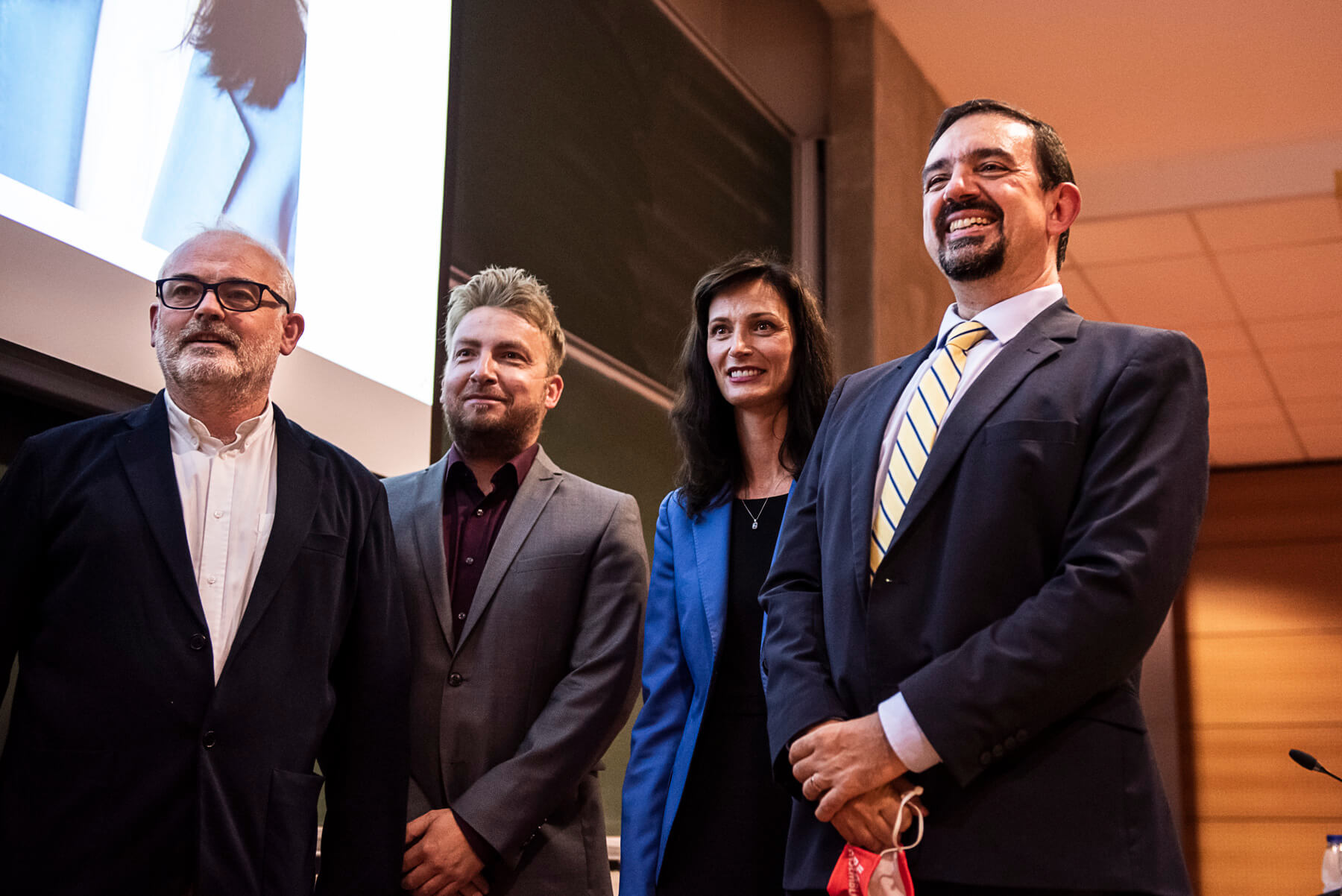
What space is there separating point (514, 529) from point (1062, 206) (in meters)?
1.05

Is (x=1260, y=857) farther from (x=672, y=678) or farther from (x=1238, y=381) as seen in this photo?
(x=672, y=678)

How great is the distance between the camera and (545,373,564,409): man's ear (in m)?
2.48

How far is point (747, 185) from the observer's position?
5.52 metres

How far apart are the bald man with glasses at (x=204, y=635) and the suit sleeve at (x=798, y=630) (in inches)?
23.6

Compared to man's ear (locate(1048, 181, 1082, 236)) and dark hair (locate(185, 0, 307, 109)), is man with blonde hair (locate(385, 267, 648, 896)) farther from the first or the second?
man's ear (locate(1048, 181, 1082, 236))

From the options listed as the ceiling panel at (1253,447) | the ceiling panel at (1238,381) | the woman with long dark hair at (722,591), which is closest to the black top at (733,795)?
the woman with long dark hair at (722,591)

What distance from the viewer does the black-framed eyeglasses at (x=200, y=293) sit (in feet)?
6.31

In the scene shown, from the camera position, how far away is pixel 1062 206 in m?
1.86

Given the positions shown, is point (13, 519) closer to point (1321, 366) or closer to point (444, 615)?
point (444, 615)

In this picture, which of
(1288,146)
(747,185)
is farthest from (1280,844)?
(747,185)

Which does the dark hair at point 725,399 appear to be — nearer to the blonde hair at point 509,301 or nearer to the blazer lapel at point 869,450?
the blonde hair at point 509,301

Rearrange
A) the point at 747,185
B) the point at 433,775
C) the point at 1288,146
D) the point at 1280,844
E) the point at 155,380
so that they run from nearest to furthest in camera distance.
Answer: the point at 433,775 → the point at 155,380 → the point at 747,185 → the point at 1288,146 → the point at 1280,844

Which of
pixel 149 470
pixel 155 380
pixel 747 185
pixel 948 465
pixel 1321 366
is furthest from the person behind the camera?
pixel 1321 366

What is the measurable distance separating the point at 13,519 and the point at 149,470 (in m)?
0.18
